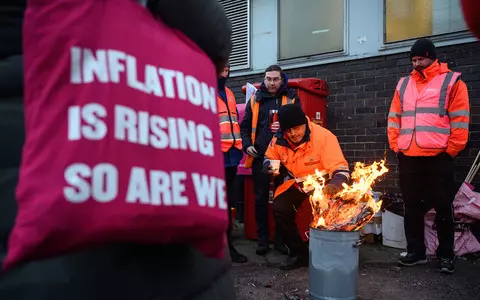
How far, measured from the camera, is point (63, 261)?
0.87m

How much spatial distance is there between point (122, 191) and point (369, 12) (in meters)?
6.30

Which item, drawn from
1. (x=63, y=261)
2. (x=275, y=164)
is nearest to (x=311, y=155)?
(x=275, y=164)

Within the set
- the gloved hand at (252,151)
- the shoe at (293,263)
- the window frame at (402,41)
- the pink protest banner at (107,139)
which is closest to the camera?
the pink protest banner at (107,139)

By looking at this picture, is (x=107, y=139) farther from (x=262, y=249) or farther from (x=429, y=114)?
(x=262, y=249)

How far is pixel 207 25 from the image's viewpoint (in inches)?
40.6

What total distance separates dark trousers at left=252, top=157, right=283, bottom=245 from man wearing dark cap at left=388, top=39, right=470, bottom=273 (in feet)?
4.88

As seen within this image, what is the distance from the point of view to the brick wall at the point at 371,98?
18.5ft

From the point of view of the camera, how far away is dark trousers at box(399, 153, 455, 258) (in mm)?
4688

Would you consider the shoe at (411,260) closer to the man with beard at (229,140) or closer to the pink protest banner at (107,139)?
the man with beard at (229,140)

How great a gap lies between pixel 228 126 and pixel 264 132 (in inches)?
23.4

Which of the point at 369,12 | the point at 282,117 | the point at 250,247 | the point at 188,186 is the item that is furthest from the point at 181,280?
the point at 369,12

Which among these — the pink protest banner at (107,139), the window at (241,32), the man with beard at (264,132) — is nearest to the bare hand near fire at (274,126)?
the man with beard at (264,132)

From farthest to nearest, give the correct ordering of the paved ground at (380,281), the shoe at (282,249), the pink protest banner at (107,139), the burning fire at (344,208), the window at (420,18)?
the window at (420,18) → the shoe at (282,249) → the paved ground at (380,281) → the burning fire at (344,208) → the pink protest banner at (107,139)

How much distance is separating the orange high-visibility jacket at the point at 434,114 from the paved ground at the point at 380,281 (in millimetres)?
1179
